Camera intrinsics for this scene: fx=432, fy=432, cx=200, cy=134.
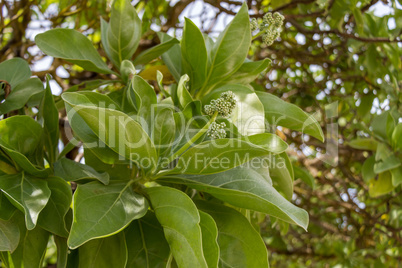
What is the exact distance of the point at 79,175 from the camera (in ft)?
3.03

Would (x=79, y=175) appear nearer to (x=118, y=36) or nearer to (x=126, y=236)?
(x=126, y=236)

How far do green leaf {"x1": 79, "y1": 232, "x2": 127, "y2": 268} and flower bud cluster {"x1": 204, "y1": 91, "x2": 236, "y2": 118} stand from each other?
325 millimetres

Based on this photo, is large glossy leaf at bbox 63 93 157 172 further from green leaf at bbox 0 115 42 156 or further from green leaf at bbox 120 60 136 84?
green leaf at bbox 120 60 136 84

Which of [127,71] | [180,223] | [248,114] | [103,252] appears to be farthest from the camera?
[127,71]

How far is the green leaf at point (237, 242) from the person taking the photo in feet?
3.02

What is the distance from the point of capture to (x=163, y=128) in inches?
36.0

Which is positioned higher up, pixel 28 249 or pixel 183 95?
pixel 183 95

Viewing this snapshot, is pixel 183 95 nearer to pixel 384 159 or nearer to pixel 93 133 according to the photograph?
pixel 93 133

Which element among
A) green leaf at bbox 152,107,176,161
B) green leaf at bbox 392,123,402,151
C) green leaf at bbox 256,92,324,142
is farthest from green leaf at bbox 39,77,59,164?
green leaf at bbox 392,123,402,151

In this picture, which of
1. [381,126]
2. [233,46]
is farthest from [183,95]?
[381,126]

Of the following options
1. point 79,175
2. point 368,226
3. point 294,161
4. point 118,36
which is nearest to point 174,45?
point 118,36

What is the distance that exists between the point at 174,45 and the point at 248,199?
1.96 feet

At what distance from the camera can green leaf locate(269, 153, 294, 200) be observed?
1.15 metres

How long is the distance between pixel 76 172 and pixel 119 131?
7.2 inches
